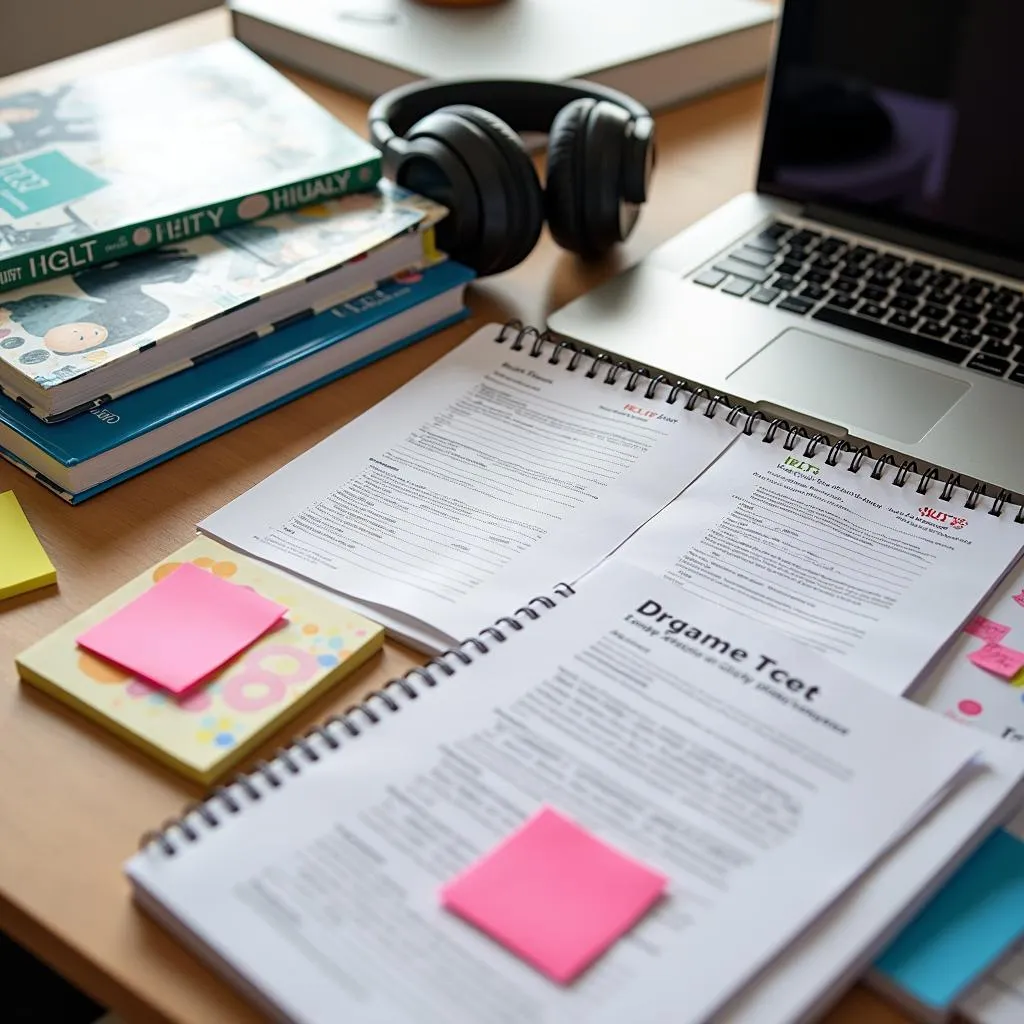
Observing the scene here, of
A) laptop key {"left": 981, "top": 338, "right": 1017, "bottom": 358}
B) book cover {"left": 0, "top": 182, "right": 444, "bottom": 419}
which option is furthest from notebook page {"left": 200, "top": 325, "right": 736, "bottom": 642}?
laptop key {"left": 981, "top": 338, "right": 1017, "bottom": 358}

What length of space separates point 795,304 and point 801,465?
202 millimetres

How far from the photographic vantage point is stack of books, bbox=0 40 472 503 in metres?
0.79

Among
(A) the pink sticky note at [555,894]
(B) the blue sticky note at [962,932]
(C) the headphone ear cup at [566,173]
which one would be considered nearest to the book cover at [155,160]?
(C) the headphone ear cup at [566,173]

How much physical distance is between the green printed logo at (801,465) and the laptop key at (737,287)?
0.21 metres

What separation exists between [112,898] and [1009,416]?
62 cm

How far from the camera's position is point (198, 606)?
0.69 metres

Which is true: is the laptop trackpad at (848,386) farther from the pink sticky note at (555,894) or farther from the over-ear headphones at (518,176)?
the pink sticky note at (555,894)

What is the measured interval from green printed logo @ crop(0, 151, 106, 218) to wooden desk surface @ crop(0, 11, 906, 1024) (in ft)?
0.67

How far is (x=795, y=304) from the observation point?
3.12 feet

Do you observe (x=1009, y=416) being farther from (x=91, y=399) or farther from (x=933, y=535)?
(x=91, y=399)

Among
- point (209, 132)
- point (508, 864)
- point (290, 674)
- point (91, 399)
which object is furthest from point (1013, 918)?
point (209, 132)

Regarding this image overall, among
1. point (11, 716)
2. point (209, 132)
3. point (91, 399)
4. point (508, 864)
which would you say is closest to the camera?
point (508, 864)

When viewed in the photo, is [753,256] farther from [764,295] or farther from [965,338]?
[965,338]

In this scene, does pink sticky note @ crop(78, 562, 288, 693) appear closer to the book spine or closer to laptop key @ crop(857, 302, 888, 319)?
the book spine
